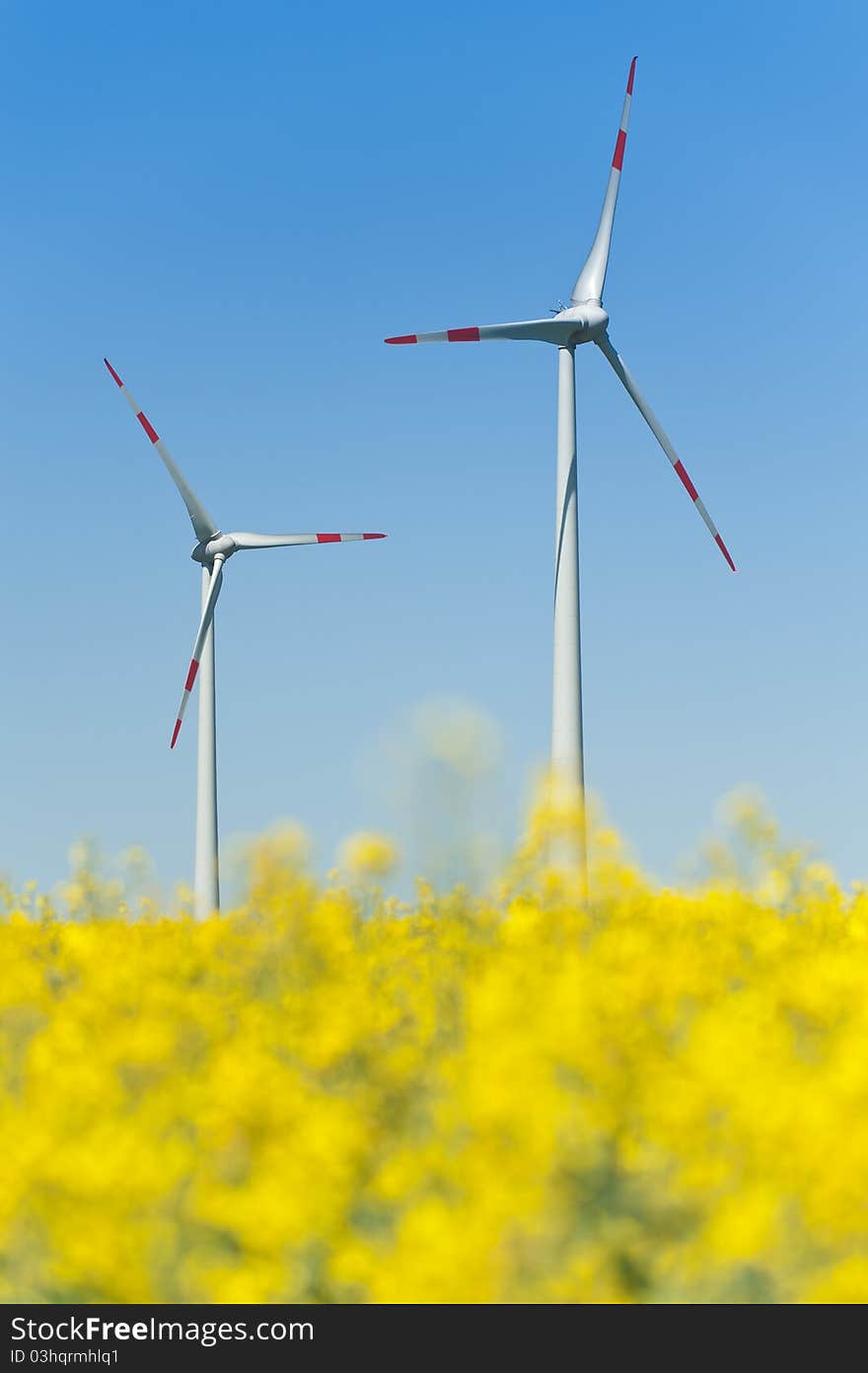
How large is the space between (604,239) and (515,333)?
431cm

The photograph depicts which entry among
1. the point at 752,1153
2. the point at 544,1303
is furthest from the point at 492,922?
the point at 544,1303

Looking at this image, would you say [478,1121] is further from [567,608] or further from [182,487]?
[182,487]

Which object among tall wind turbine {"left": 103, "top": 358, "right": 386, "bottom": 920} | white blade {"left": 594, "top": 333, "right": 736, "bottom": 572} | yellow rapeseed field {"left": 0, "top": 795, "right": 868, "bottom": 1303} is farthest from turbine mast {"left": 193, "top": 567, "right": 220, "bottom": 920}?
yellow rapeseed field {"left": 0, "top": 795, "right": 868, "bottom": 1303}

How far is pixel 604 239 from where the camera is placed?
27.5m

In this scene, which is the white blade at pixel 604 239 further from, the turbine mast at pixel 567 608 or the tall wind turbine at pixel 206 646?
the tall wind turbine at pixel 206 646

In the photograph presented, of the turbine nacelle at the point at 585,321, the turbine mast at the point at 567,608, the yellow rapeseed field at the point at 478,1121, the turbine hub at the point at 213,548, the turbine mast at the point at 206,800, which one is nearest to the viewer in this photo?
the yellow rapeseed field at the point at 478,1121

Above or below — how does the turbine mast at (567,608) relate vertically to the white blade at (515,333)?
below

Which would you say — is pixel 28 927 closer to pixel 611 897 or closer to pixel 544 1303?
pixel 611 897

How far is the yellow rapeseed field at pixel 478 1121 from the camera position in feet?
27.0

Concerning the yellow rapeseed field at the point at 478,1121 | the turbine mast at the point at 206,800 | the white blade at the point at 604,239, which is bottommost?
the yellow rapeseed field at the point at 478,1121

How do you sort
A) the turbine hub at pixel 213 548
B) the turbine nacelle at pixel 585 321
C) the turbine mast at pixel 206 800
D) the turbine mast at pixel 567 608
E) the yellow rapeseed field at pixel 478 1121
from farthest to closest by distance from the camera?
the turbine hub at pixel 213 548 < the turbine mast at pixel 206 800 < the turbine nacelle at pixel 585 321 < the turbine mast at pixel 567 608 < the yellow rapeseed field at pixel 478 1121

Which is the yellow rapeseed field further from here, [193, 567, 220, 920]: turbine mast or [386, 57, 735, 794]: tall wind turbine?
[193, 567, 220, 920]: turbine mast

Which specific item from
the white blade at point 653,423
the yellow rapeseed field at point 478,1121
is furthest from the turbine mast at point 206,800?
the yellow rapeseed field at point 478,1121
